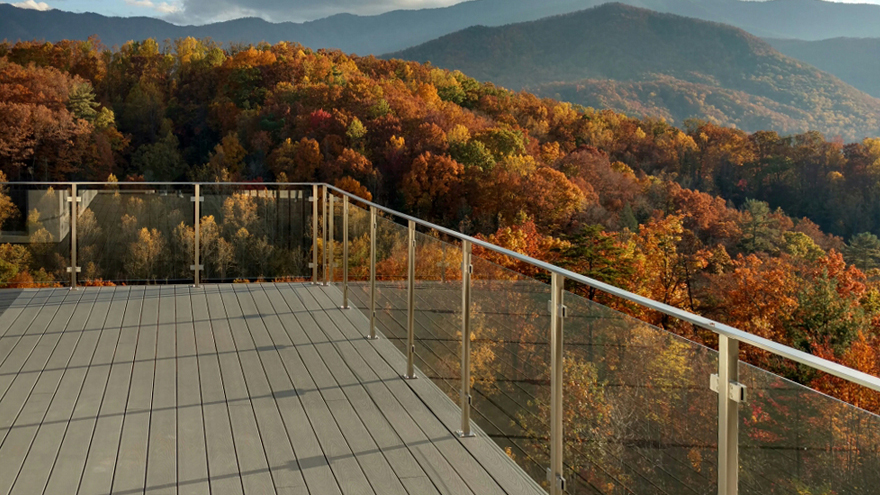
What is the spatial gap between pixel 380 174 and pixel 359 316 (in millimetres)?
41283

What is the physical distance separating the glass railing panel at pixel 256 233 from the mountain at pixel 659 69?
2286 inches

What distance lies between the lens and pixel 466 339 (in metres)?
3.05

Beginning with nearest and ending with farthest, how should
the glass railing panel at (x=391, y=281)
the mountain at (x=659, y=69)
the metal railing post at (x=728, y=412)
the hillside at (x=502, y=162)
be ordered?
the metal railing post at (x=728, y=412) → the glass railing panel at (x=391, y=281) → the hillside at (x=502, y=162) → the mountain at (x=659, y=69)

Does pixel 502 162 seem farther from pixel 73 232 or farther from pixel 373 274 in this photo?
pixel 373 274

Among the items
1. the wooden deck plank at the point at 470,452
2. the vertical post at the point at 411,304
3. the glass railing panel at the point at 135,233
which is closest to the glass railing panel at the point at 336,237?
the glass railing panel at the point at 135,233

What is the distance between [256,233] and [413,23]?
85451mm

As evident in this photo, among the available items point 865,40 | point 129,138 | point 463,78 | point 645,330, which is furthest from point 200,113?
point 865,40

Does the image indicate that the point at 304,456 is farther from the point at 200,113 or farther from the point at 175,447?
the point at 200,113

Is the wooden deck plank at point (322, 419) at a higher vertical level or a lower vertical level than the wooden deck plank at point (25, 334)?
lower

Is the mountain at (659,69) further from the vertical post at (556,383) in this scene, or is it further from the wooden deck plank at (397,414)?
the vertical post at (556,383)

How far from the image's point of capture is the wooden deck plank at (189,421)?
249cm

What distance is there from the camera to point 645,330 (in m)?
1.77

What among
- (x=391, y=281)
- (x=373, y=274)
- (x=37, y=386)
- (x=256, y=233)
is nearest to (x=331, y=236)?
(x=256, y=233)

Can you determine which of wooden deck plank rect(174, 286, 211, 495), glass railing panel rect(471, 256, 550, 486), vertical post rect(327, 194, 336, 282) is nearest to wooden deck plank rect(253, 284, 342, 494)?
wooden deck plank rect(174, 286, 211, 495)
